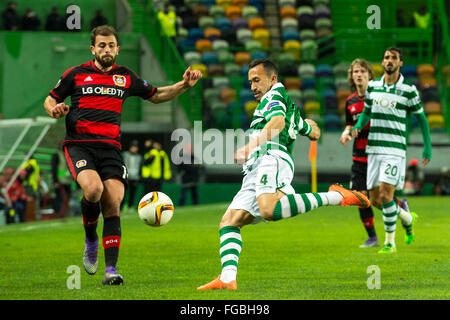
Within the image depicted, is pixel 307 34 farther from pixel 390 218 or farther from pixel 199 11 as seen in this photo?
pixel 390 218

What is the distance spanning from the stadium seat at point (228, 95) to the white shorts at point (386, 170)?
14.9m

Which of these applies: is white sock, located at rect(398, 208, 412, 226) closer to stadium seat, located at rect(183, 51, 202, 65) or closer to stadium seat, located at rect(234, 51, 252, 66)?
stadium seat, located at rect(183, 51, 202, 65)

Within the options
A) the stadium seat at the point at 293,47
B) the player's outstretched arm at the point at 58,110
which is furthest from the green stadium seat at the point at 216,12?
the player's outstretched arm at the point at 58,110

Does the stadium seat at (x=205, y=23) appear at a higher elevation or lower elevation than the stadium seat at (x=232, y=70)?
higher

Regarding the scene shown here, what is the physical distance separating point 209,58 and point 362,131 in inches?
663

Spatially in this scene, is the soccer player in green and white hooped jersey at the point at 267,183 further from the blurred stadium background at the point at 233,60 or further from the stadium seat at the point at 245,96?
the stadium seat at the point at 245,96

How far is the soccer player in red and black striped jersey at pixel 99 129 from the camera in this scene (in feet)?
23.4

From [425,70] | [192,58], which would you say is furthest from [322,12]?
[192,58]

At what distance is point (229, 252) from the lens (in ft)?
21.5

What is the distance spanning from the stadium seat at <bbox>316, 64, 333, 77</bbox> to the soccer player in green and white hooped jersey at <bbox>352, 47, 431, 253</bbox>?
16.4m

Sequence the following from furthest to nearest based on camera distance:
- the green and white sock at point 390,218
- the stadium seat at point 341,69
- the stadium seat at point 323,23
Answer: the stadium seat at point 323,23 → the stadium seat at point 341,69 → the green and white sock at point 390,218
